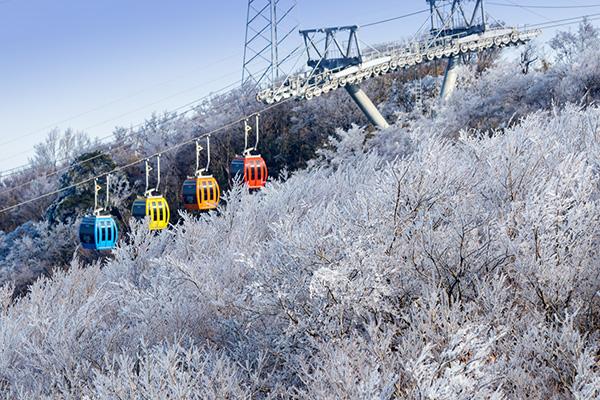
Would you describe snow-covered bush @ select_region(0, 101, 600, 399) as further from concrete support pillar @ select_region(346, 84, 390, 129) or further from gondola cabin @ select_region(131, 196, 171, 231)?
concrete support pillar @ select_region(346, 84, 390, 129)

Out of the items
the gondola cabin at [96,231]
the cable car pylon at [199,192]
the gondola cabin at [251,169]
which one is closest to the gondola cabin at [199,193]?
the cable car pylon at [199,192]

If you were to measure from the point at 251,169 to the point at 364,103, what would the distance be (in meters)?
7.75

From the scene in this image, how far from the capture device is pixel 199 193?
1184cm

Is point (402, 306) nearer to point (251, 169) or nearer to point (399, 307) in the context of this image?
point (399, 307)

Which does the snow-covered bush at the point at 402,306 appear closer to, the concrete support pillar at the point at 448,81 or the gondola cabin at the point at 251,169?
the gondola cabin at the point at 251,169

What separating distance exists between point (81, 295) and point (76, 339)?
183 inches

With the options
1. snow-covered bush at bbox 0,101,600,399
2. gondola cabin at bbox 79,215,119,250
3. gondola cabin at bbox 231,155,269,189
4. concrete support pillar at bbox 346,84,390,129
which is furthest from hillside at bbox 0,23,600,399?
concrete support pillar at bbox 346,84,390,129

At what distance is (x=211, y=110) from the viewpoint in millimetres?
41281

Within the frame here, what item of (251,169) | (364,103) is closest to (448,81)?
(364,103)

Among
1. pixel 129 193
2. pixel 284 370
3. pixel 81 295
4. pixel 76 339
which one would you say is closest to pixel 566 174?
pixel 284 370

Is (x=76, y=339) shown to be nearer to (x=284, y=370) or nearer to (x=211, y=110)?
(x=284, y=370)

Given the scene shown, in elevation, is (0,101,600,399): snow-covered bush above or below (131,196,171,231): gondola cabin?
below

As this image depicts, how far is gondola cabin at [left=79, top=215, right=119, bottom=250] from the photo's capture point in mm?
11289

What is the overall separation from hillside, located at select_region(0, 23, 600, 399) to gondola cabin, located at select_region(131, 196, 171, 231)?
2.22m
